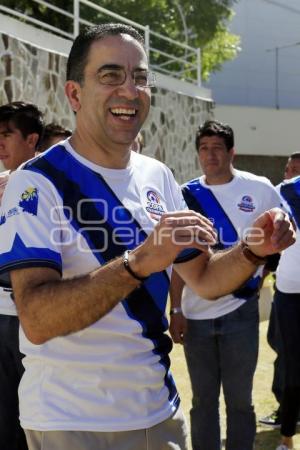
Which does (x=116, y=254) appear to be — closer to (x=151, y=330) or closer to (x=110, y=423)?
(x=151, y=330)

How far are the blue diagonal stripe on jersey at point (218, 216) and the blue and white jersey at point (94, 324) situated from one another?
207 cm

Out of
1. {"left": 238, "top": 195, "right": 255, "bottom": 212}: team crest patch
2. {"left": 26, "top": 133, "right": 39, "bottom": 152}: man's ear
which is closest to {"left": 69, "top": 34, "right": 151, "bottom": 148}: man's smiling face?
{"left": 26, "top": 133, "right": 39, "bottom": 152}: man's ear

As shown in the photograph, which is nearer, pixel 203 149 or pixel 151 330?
pixel 151 330

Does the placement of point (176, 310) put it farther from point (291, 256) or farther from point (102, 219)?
point (102, 219)

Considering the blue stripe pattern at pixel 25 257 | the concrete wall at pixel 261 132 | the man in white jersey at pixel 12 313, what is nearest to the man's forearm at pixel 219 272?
the blue stripe pattern at pixel 25 257

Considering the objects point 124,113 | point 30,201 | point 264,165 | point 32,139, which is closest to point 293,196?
point 32,139

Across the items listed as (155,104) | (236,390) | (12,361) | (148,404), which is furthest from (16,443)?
(155,104)

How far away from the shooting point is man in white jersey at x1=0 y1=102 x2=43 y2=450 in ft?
12.1

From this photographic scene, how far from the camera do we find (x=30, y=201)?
2072mm

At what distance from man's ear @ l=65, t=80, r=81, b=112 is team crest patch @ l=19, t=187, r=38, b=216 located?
40 cm

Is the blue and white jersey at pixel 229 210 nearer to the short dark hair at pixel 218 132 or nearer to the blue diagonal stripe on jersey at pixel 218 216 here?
the blue diagonal stripe on jersey at pixel 218 216

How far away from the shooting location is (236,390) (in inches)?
169

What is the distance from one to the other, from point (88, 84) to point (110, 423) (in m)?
1.07

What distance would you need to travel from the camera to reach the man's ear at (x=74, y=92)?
2.33 m
